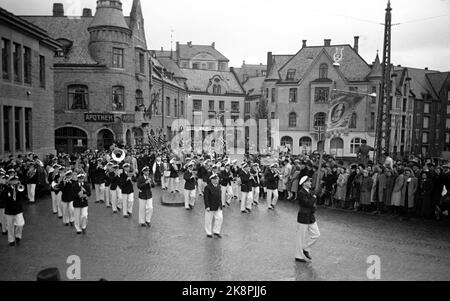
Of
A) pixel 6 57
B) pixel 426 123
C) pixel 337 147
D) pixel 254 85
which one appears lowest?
pixel 337 147

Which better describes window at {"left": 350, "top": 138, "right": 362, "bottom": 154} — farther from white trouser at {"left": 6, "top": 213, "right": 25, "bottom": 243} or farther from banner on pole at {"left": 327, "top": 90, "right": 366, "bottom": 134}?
white trouser at {"left": 6, "top": 213, "right": 25, "bottom": 243}

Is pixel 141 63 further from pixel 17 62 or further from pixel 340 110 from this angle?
pixel 340 110

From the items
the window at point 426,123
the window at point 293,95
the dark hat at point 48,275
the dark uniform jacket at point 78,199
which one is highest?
the window at point 293,95

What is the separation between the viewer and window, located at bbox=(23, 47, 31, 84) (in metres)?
22.7

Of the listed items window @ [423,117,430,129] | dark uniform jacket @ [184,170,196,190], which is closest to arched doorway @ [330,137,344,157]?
window @ [423,117,430,129]

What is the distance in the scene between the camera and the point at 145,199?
12906 mm

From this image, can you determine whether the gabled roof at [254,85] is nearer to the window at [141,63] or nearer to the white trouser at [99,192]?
the window at [141,63]

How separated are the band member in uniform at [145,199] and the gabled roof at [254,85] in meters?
54.6

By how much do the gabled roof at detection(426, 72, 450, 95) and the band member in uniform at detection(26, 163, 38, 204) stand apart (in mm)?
56436

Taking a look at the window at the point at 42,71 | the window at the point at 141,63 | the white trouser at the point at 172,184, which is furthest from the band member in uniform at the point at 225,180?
the window at the point at 141,63

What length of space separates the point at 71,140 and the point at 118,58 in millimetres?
7951

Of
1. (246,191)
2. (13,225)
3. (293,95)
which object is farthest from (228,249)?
(293,95)

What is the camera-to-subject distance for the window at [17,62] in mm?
21188
